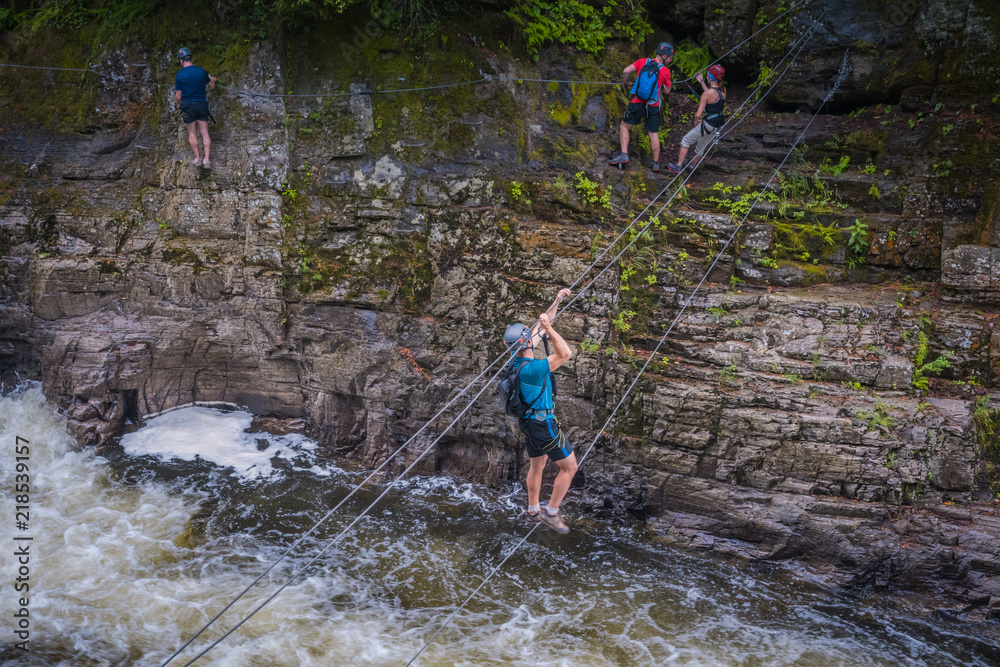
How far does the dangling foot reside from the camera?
844cm

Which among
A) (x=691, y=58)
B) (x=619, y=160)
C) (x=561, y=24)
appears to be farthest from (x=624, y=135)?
(x=691, y=58)

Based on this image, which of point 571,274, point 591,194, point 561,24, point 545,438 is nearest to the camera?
point 545,438

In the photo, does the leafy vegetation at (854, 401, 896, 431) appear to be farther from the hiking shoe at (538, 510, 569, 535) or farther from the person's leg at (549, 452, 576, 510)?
the hiking shoe at (538, 510, 569, 535)

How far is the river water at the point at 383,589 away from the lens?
19.4ft

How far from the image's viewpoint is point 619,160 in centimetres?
847

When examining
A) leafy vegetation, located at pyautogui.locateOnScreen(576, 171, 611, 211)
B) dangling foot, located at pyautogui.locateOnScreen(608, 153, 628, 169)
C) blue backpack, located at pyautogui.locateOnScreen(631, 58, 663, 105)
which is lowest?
leafy vegetation, located at pyautogui.locateOnScreen(576, 171, 611, 211)

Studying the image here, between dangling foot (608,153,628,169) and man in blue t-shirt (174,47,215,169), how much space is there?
5524 millimetres

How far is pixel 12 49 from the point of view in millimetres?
10047

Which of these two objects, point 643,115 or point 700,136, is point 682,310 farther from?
point 643,115

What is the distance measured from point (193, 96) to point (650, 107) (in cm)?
603

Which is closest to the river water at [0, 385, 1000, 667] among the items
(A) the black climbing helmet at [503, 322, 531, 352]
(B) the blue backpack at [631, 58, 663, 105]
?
(A) the black climbing helmet at [503, 322, 531, 352]

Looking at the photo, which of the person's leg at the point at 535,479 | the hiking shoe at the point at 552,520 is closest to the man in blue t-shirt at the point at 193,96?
the person's leg at the point at 535,479

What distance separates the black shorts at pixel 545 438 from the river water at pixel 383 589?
165cm

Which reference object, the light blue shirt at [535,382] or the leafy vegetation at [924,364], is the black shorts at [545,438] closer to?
the light blue shirt at [535,382]
